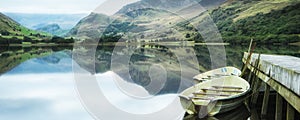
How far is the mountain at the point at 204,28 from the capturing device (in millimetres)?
109500

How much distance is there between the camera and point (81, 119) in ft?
51.0

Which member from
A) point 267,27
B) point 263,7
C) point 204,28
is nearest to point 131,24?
point 204,28

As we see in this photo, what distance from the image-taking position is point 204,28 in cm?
15288

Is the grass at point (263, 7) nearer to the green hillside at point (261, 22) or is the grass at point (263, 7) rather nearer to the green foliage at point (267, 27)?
the green hillside at point (261, 22)

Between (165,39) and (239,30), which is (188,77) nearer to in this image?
(165,39)

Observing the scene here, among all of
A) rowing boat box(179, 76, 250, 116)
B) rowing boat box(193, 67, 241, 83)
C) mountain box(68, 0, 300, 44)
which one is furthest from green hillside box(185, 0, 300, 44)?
rowing boat box(179, 76, 250, 116)

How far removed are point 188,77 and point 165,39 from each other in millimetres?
88918

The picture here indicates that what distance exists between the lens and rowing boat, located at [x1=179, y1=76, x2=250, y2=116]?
12559mm

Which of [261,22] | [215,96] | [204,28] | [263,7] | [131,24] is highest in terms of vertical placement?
[263,7]

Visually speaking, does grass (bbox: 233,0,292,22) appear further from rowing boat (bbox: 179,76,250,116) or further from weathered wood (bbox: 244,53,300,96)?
weathered wood (bbox: 244,53,300,96)

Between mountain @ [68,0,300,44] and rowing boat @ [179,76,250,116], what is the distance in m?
78.7

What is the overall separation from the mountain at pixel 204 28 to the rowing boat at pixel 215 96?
78.7 m

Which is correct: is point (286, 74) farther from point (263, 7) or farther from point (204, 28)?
point (263, 7)

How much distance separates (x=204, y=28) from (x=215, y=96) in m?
141
